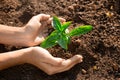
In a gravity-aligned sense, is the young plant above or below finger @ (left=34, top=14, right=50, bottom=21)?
below

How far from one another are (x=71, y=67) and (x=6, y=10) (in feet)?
2.26

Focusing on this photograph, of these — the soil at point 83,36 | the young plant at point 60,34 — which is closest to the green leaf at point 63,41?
the young plant at point 60,34

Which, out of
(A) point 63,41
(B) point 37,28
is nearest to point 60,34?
(A) point 63,41

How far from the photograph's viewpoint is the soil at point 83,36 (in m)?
1.95

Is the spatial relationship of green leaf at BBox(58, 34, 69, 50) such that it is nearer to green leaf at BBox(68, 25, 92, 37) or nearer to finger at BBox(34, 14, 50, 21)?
green leaf at BBox(68, 25, 92, 37)

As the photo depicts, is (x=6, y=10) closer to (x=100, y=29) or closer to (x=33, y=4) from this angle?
(x=33, y=4)

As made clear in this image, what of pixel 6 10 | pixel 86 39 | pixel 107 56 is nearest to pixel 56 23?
pixel 86 39

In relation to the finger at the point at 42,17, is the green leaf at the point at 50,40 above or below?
below

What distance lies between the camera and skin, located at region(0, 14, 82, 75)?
6.15ft

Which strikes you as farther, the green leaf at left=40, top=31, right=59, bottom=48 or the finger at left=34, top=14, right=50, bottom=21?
the finger at left=34, top=14, right=50, bottom=21

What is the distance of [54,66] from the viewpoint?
1873 mm

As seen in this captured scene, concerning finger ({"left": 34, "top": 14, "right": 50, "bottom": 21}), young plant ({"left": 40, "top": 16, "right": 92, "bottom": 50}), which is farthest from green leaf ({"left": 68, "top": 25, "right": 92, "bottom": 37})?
finger ({"left": 34, "top": 14, "right": 50, "bottom": 21})

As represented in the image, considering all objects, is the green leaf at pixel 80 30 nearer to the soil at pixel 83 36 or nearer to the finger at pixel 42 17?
the soil at pixel 83 36

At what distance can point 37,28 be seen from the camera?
2.03 meters
